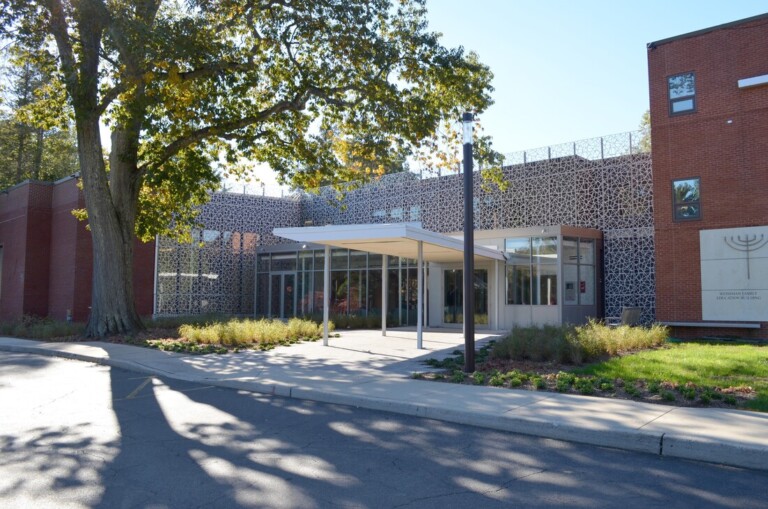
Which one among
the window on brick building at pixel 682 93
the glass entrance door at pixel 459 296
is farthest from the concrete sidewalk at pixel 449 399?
the window on brick building at pixel 682 93

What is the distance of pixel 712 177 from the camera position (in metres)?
19.7

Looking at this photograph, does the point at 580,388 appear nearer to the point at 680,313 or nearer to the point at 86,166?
the point at 680,313

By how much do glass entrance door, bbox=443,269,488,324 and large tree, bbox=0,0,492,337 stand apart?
6.71 metres

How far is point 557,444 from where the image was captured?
23.5 feet

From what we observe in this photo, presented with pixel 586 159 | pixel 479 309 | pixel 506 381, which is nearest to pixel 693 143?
pixel 586 159

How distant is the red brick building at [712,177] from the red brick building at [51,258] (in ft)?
74.9

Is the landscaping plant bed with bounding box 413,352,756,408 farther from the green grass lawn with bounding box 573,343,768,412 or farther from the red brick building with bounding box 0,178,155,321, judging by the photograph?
the red brick building with bounding box 0,178,155,321

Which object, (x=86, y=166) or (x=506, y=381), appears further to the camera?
(x=86, y=166)

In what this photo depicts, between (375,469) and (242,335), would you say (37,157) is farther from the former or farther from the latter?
(375,469)

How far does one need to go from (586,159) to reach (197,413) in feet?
70.0

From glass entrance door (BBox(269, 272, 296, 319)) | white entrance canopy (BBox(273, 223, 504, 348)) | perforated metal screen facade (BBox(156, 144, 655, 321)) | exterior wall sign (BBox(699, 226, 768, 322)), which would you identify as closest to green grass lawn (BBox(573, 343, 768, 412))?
exterior wall sign (BBox(699, 226, 768, 322))

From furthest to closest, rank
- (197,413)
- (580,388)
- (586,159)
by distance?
(586,159), (580,388), (197,413)

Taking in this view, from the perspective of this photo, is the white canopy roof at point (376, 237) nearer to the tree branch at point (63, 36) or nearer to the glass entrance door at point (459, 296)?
the glass entrance door at point (459, 296)

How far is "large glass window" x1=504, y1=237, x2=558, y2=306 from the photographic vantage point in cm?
2298
